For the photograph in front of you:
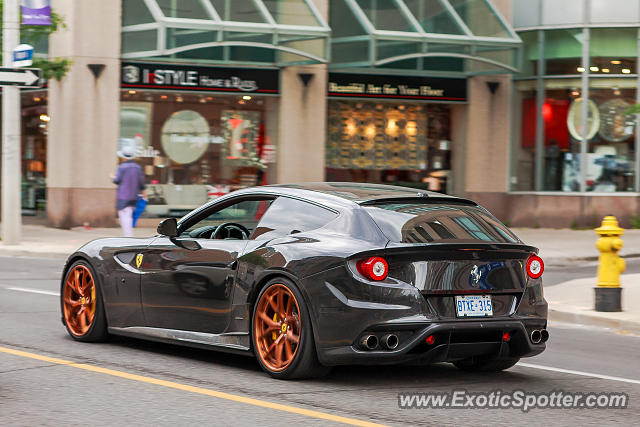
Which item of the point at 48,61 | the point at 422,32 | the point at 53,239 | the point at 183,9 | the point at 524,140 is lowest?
the point at 53,239

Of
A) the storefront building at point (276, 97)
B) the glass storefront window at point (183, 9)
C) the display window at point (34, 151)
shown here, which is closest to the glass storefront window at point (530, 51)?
the storefront building at point (276, 97)

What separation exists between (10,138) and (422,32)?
10.4 meters

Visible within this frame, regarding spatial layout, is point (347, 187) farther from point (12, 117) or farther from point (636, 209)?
point (636, 209)

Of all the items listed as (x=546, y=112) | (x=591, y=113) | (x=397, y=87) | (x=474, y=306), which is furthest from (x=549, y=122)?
(x=474, y=306)

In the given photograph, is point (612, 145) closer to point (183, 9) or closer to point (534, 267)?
point (183, 9)

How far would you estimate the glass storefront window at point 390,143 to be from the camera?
27625 millimetres

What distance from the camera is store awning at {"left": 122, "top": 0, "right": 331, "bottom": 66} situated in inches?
941

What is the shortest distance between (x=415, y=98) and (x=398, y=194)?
20.2m

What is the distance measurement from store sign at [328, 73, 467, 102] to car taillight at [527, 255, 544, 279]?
64.9ft

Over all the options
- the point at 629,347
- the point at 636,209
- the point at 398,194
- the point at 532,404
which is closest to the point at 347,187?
the point at 398,194

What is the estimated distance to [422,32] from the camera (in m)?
26.1

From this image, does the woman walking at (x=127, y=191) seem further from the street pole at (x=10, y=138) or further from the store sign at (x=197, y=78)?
the store sign at (x=197, y=78)

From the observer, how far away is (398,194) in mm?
7809

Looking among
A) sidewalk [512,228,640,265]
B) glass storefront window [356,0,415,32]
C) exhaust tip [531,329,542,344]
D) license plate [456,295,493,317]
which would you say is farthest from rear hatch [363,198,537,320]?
glass storefront window [356,0,415,32]
